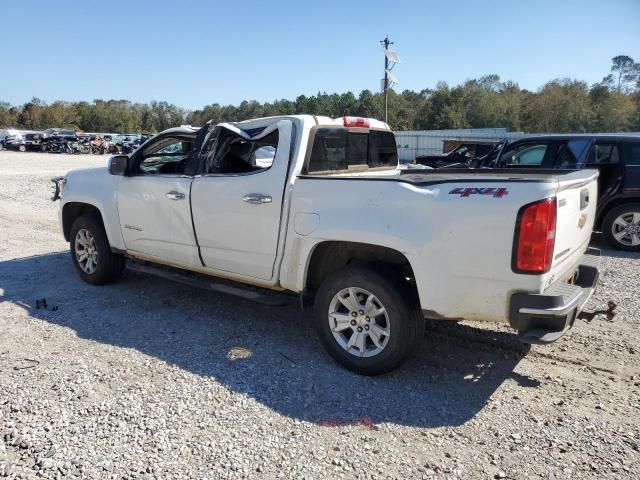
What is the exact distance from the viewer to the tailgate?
3.17 m

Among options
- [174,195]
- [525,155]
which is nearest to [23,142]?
[525,155]

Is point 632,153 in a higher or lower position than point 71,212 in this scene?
higher

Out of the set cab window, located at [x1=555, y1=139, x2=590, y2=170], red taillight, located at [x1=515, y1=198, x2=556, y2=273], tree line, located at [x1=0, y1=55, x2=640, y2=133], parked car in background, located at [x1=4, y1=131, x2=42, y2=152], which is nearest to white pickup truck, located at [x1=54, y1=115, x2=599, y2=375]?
red taillight, located at [x1=515, y1=198, x2=556, y2=273]

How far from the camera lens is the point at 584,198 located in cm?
373

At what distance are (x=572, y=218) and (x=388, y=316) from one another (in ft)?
4.61

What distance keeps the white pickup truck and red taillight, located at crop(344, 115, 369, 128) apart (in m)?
0.02

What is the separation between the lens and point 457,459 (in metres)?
2.86

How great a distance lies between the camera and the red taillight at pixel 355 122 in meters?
4.77

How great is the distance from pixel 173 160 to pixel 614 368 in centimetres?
469

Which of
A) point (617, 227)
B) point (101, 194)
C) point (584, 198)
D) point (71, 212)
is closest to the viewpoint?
point (584, 198)

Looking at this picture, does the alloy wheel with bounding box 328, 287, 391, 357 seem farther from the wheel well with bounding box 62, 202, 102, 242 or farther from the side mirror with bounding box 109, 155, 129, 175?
the wheel well with bounding box 62, 202, 102, 242

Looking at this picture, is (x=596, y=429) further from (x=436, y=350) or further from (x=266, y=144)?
(x=266, y=144)

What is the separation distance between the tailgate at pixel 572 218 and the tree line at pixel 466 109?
3162 centimetres

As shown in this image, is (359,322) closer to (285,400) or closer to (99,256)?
(285,400)
